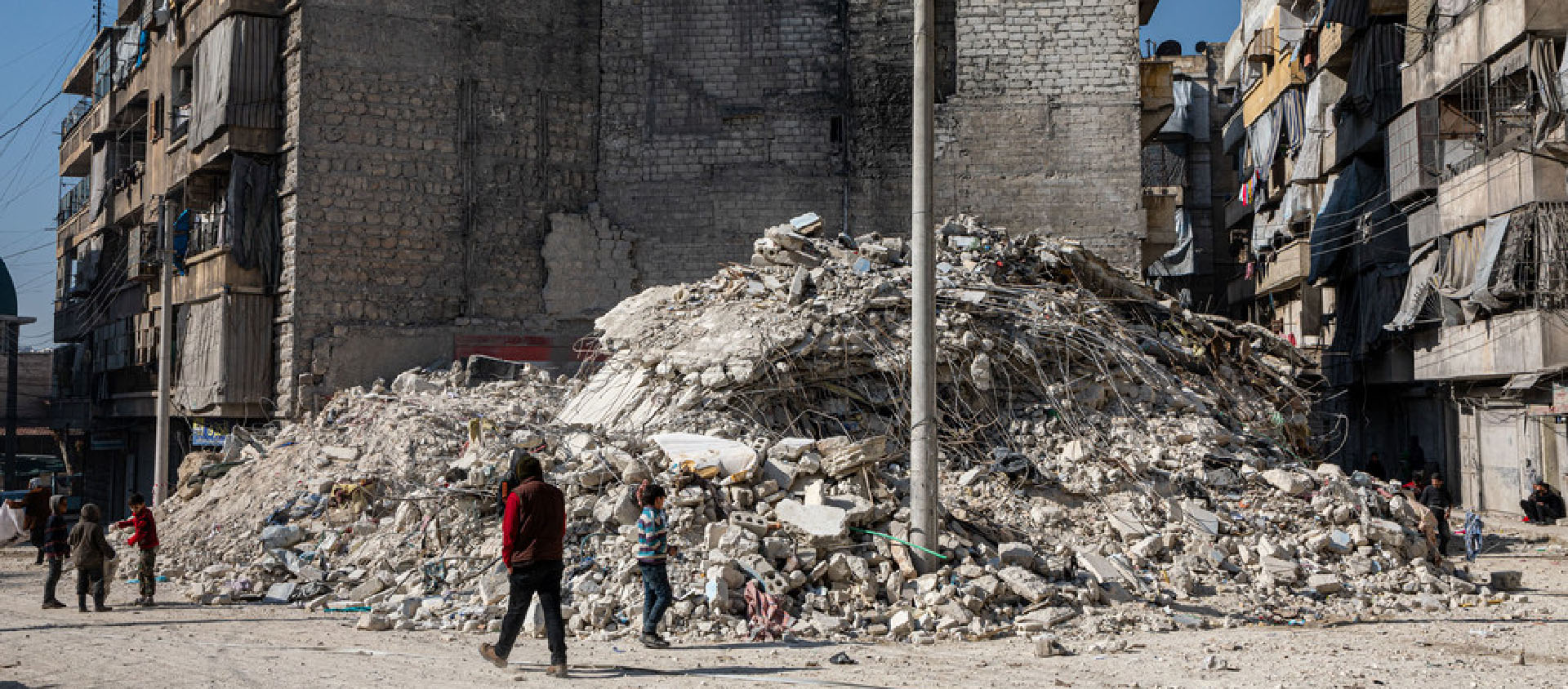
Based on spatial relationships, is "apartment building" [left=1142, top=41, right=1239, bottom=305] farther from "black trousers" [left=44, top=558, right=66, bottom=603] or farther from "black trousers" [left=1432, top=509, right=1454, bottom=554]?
"black trousers" [left=44, top=558, right=66, bottom=603]

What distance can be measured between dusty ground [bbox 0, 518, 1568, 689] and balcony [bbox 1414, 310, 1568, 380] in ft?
32.1

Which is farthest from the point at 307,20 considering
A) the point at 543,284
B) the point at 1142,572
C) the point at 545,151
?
the point at 1142,572

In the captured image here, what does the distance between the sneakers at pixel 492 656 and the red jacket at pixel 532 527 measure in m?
0.53

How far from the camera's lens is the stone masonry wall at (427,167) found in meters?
17.4

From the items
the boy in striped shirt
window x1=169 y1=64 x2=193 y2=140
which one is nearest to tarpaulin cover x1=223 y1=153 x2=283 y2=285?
window x1=169 y1=64 x2=193 y2=140

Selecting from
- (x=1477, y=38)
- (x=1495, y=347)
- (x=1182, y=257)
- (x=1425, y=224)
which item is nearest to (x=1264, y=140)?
(x=1182, y=257)

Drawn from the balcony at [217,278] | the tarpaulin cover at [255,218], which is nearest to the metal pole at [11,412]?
the balcony at [217,278]

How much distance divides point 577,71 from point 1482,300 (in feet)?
48.3

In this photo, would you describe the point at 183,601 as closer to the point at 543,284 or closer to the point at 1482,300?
the point at 543,284

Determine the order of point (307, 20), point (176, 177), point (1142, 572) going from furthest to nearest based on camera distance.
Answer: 1. point (176, 177)
2. point (307, 20)
3. point (1142, 572)

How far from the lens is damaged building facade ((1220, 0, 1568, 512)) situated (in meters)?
17.1

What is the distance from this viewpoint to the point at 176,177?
21.4 meters

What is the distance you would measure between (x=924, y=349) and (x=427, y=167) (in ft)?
39.7

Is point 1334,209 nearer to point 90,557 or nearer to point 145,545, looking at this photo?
point 145,545
